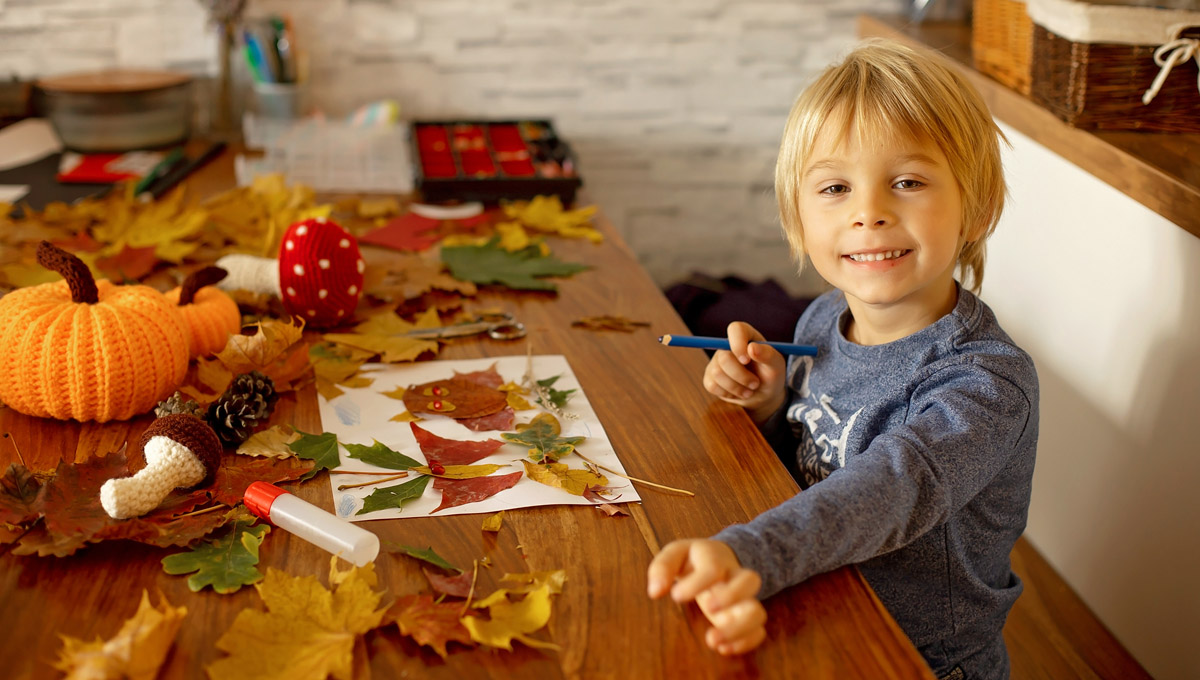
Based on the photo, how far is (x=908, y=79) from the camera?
95cm

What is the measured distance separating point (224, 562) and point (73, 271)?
1.16ft

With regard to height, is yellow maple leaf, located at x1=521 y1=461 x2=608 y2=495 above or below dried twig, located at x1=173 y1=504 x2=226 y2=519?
below

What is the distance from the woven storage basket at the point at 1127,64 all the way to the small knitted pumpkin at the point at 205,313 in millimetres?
1058

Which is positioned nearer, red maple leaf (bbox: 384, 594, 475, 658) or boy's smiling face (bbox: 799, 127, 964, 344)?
red maple leaf (bbox: 384, 594, 475, 658)

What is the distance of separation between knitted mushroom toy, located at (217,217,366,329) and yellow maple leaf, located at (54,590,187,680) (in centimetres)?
53

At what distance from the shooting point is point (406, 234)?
4.81 feet

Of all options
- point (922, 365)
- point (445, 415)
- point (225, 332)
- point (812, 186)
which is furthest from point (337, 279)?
point (922, 365)

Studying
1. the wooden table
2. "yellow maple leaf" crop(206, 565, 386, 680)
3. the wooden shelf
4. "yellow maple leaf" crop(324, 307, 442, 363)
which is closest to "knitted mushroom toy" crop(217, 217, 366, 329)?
"yellow maple leaf" crop(324, 307, 442, 363)

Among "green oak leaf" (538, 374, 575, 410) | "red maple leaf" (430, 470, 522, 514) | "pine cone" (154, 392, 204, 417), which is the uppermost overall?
"pine cone" (154, 392, 204, 417)

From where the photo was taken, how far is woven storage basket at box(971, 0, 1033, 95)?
1.48 meters

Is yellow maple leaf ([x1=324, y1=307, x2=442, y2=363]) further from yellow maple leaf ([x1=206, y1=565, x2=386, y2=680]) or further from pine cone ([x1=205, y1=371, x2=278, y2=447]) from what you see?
yellow maple leaf ([x1=206, y1=565, x2=386, y2=680])

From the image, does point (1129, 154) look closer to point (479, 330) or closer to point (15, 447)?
point (479, 330)

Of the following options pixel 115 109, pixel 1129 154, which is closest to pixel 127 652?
pixel 1129 154

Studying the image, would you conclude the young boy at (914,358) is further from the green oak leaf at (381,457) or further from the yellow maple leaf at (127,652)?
the yellow maple leaf at (127,652)
